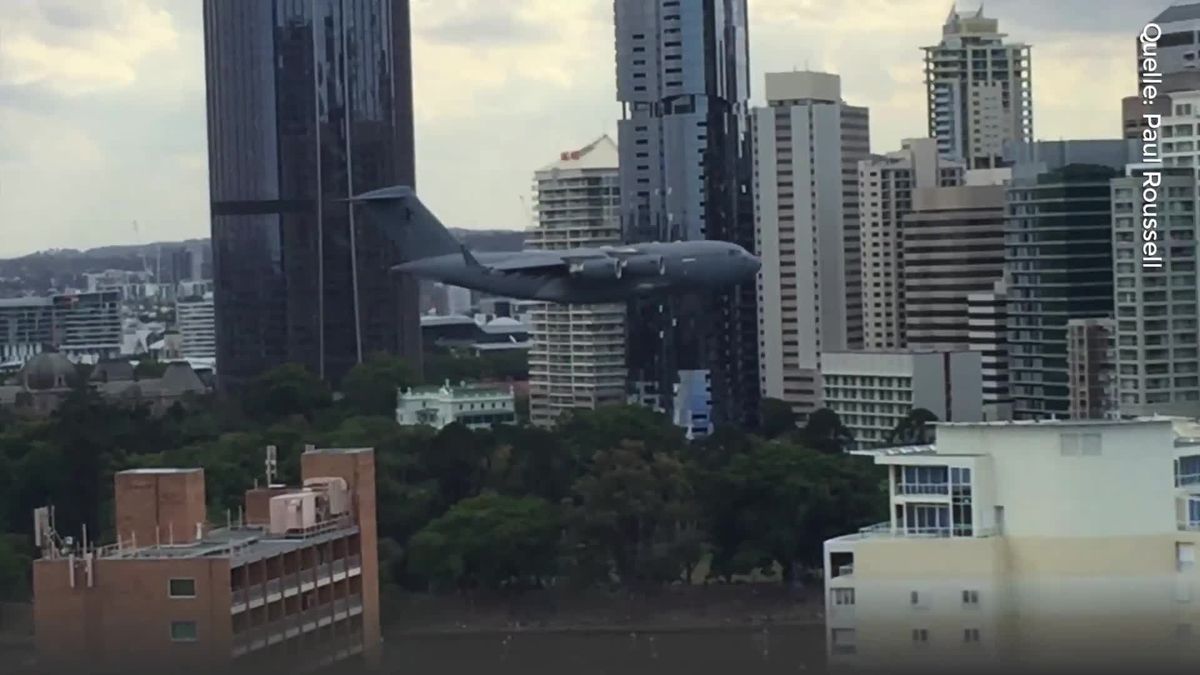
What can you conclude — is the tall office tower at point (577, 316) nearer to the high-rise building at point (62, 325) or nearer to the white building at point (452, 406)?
the white building at point (452, 406)

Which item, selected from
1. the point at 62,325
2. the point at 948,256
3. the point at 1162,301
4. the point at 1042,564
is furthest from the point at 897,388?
the point at 62,325

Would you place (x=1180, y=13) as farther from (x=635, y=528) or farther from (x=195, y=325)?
(x=195, y=325)

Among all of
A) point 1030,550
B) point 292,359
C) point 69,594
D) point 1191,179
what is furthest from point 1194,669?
point 292,359

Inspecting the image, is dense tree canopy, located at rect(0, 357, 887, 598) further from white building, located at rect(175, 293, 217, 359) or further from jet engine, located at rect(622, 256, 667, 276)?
white building, located at rect(175, 293, 217, 359)

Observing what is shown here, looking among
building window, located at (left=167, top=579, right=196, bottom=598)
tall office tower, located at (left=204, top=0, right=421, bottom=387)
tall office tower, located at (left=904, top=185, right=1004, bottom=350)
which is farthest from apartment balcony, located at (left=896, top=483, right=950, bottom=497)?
tall office tower, located at (left=204, top=0, right=421, bottom=387)

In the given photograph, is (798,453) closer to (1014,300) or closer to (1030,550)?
(1014,300)

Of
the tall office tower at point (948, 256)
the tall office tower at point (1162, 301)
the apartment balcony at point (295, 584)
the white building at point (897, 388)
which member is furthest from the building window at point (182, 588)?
the tall office tower at point (948, 256)

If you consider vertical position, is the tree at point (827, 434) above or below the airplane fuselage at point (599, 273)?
below

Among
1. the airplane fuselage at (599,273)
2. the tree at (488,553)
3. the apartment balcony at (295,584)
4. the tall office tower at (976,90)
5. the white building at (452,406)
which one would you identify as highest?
the tall office tower at (976,90)
